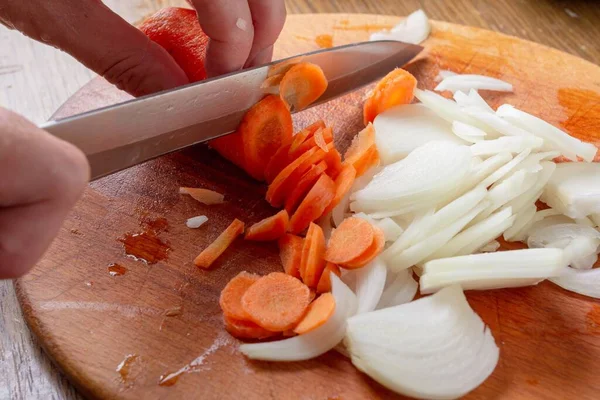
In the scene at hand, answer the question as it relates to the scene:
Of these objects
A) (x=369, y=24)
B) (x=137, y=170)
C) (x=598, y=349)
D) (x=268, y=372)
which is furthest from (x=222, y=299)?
(x=369, y=24)

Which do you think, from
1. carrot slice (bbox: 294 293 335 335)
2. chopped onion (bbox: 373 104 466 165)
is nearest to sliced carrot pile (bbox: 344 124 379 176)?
chopped onion (bbox: 373 104 466 165)

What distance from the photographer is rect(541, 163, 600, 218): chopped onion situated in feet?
5.76

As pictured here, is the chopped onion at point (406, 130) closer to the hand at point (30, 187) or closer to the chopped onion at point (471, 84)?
the chopped onion at point (471, 84)

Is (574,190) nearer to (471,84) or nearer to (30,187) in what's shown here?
(471,84)

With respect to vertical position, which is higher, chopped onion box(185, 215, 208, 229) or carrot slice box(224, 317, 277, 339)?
chopped onion box(185, 215, 208, 229)

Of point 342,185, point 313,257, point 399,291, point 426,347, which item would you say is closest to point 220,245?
point 313,257

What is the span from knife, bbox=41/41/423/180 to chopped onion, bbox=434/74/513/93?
36 cm

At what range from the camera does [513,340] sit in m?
1.55

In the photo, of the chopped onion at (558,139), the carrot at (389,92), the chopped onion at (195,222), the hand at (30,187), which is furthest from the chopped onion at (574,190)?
the hand at (30,187)

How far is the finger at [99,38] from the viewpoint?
188cm

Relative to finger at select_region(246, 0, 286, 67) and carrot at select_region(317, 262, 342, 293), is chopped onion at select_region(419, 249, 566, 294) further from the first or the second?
finger at select_region(246, 0, 286, 67)

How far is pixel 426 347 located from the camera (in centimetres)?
144

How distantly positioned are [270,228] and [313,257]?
0.58 feet

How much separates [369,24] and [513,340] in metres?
1.42
